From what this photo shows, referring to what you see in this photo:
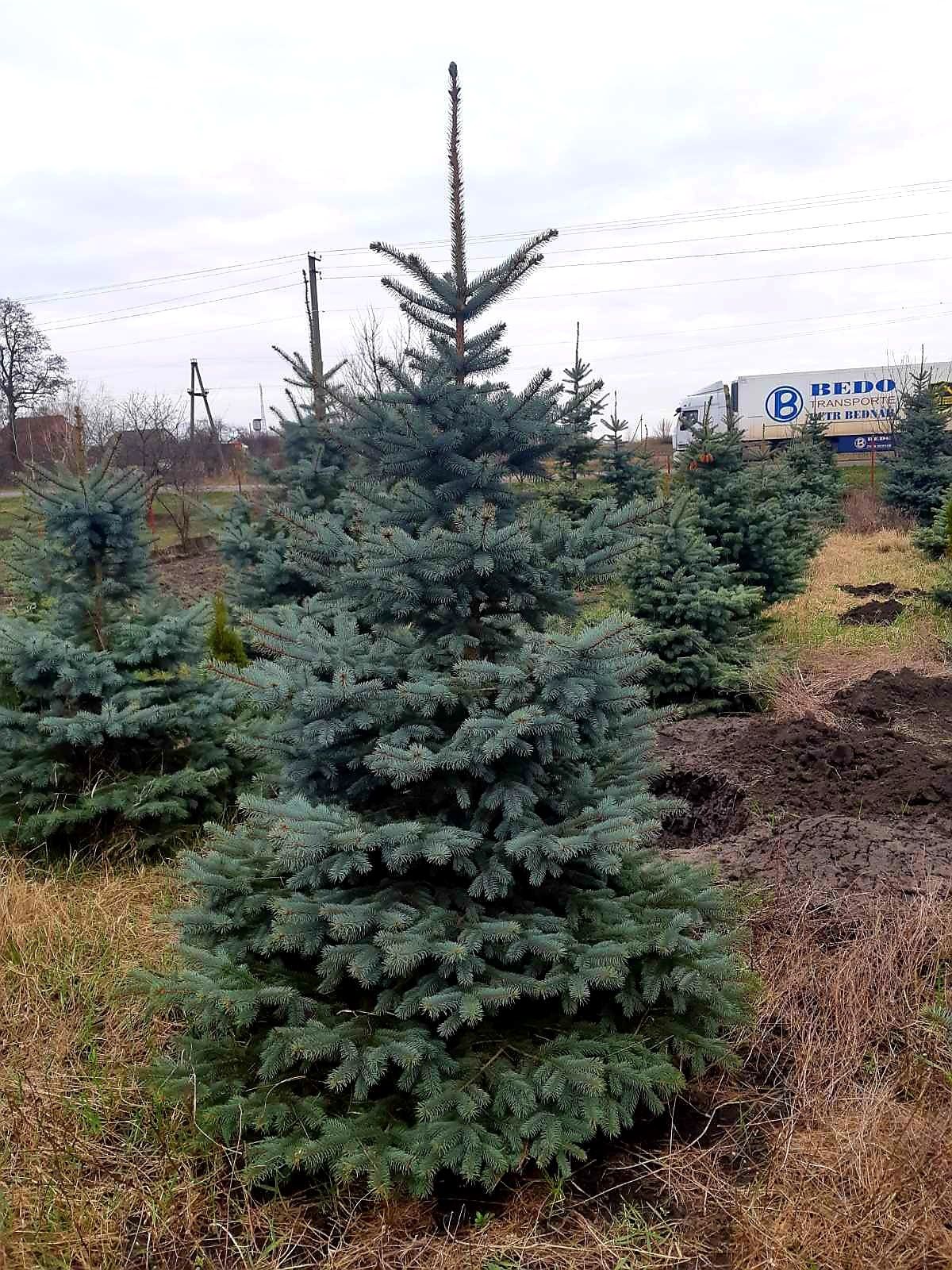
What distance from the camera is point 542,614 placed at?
3.27 metres

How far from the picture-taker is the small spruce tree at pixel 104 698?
492cm

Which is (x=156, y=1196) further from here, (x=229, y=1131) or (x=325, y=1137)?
(x=325, y=1137)

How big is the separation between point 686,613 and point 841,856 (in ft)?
11.2

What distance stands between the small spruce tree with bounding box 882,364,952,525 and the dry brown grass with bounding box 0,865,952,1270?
16785mm

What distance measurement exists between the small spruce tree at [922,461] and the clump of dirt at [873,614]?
8.09 meters

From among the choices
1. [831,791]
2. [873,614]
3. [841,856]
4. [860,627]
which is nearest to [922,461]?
[873,614]

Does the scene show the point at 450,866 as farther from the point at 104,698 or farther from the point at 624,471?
the point at 624,471

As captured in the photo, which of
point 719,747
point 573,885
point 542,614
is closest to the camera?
point 573,885

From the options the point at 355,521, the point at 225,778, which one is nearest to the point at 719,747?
the point at 225,778

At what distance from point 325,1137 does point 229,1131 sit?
33cm

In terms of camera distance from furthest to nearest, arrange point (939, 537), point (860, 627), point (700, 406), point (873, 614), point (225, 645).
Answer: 1. point (700, 406)
2. point (939, 537)
3. point (873, 614)
4. point (860, 627)
5. point (225, 645)

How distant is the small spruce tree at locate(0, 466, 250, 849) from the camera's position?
492 cm

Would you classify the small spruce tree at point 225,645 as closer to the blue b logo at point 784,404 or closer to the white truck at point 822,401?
the white truck at point 822,401

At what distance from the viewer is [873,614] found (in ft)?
35.0
